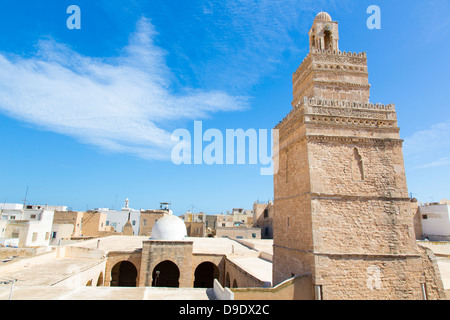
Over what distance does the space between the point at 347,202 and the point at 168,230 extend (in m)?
14.8

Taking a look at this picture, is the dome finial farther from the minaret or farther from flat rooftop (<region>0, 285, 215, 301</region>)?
flat rooftop (<region>0, 285, 215, 301</region>)

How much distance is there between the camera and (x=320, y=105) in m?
11.4

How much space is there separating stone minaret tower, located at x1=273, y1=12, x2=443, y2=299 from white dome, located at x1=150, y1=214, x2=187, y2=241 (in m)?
10.9

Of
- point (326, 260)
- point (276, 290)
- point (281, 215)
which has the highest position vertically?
point (281, 215)

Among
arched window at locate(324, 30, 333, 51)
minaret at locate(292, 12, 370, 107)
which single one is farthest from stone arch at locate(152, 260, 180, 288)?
arched window at locate(324, 30, 333, 51)

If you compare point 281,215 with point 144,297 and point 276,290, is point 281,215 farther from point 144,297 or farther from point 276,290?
point 144,297

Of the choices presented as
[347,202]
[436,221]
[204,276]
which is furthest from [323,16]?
[436,221]

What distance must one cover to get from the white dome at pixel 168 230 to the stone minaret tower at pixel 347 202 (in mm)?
10945

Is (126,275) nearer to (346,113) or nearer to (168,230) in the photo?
(168,230)

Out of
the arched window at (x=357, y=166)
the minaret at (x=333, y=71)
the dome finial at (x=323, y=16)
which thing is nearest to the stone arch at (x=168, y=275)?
the arched window at (x=357, y=166)

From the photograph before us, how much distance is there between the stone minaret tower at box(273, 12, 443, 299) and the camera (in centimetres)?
989
